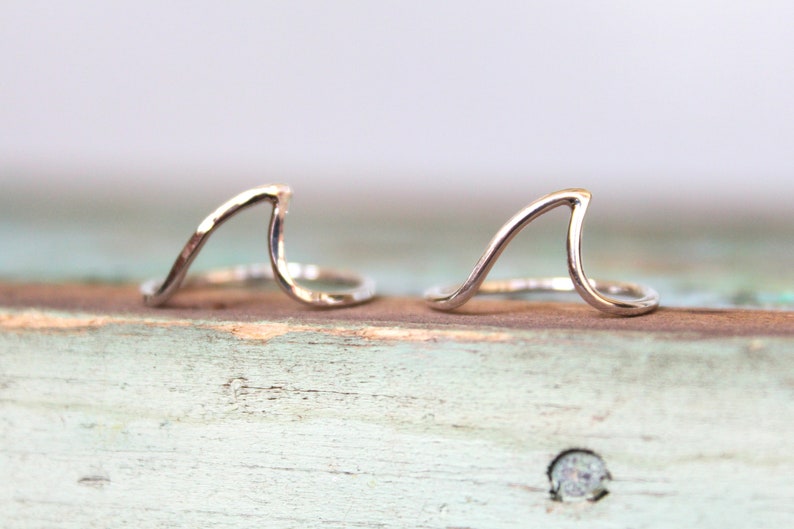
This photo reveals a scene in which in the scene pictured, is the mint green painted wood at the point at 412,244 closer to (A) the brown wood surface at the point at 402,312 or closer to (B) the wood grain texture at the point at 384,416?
(A) the brown wood surface at the point at 402,312

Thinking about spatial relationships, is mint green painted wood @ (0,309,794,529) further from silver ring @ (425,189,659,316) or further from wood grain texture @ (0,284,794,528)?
silver ring @ (425,189,659,316)

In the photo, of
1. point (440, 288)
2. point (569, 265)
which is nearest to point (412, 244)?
point (440, 288)

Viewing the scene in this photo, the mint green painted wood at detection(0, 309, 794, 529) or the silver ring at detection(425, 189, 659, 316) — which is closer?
the mint green painted wood at detection(0, 309, 794, 529)

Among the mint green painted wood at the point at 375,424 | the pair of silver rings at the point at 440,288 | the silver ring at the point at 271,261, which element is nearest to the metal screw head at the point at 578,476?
the mint green painted wood at the point at 375,424

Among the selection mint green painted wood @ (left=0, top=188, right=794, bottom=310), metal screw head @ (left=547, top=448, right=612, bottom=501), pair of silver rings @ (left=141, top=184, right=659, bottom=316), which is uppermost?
mint green painted wood @ (left=0, top=188, right=794, bottom=310)

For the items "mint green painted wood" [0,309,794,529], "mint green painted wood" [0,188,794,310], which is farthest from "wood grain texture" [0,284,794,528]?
"mint green painted wood" [0,188,794,310]

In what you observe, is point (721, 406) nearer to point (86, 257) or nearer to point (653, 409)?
point (653, 409)

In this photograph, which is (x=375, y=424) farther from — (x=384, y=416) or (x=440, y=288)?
(x=440, y=288)

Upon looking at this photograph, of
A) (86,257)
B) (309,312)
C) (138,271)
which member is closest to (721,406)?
(309,312)
